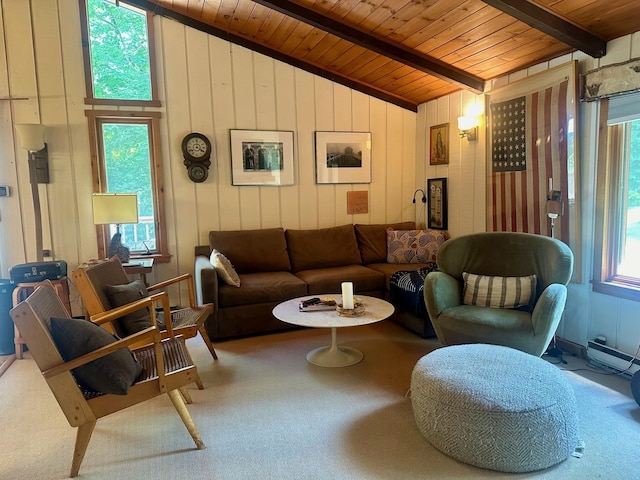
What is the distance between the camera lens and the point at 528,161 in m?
3.52

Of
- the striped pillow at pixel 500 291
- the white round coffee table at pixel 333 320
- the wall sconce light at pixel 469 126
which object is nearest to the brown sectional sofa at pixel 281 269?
the white round coffee table at pixel 333 320

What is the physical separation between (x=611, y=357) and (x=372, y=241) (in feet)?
7.93

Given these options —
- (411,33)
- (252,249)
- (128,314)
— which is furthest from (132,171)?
(411,33)

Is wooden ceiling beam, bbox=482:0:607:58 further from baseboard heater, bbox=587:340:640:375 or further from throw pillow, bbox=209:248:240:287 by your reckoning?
throw pillow, bbox=209:248:240:287

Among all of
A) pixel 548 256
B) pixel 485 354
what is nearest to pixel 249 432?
pixel 485 354

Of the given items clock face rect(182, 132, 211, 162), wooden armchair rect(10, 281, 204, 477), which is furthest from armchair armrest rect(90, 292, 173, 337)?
clock face rect(182, 132, 211, 162)

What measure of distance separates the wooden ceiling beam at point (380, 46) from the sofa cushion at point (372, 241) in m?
1.70

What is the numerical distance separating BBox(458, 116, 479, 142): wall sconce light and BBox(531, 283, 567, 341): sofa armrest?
199 centimetres

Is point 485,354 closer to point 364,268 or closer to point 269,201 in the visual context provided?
point 364,268

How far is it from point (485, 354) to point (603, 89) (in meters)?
2.01

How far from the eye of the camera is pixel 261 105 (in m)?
4.54

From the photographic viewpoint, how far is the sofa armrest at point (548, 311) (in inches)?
103

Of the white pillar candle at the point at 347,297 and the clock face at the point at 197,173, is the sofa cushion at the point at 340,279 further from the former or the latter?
the clock face at the point at 197,173

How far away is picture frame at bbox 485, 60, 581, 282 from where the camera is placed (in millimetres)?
3146
